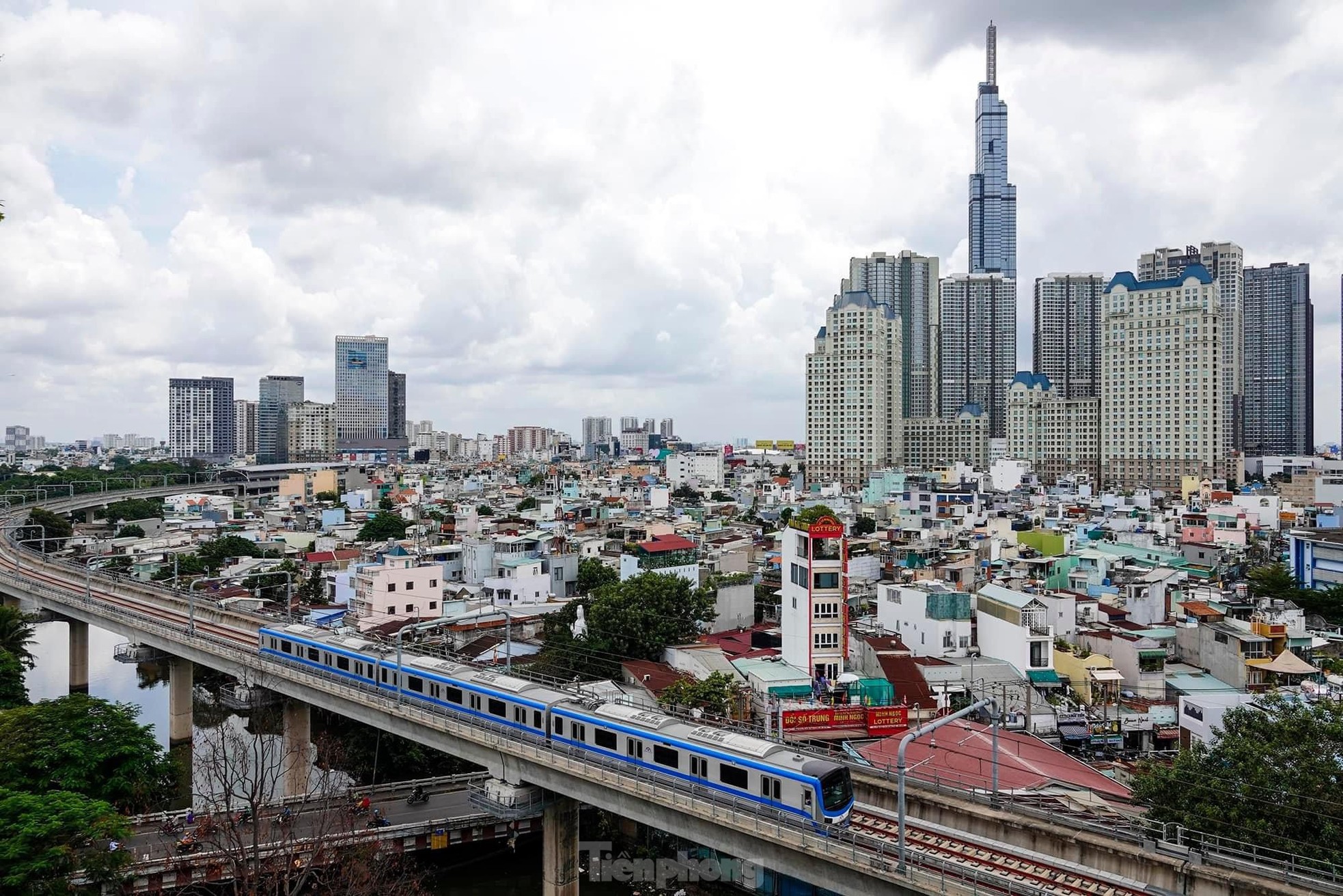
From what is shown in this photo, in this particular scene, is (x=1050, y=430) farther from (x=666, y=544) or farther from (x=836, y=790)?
(x=836, y=790)

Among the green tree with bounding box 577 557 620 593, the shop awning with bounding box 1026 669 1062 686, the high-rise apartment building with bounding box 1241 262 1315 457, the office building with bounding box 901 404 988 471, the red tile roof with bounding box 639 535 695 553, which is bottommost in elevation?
the shop awning with bounding box 1026 669 1062 686

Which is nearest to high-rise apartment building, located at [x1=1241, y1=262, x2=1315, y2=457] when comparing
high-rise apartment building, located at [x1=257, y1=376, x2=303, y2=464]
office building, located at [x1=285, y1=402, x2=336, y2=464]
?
office building, located at [x1=285, y1=402, x2=336, y2=464]

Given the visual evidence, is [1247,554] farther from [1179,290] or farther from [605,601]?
[1179,290]

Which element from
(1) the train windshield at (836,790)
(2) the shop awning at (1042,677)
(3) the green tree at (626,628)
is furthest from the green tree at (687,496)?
(1) the train windshield at (836,790)

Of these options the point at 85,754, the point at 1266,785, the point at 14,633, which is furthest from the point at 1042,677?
the point at 14,633

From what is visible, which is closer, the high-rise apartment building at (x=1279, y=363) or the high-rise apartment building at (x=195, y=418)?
the high-rise apartment building at (x=1279, y=363)

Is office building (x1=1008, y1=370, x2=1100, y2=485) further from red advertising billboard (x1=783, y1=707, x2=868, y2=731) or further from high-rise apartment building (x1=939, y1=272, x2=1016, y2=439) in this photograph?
red advertising billboard (x1=783, y1=707, x2=868, y2=731)

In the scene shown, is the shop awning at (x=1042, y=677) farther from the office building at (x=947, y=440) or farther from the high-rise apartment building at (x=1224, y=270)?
the high-rise apartment building at (x=1224, y=270)
